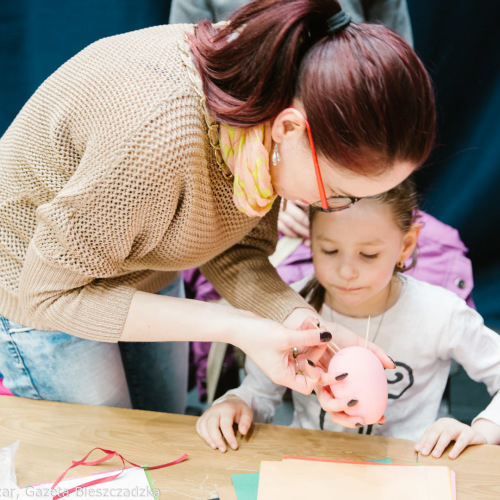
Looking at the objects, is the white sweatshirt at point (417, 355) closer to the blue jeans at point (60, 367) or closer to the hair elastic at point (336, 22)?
the blue jeans at point (60, 367)

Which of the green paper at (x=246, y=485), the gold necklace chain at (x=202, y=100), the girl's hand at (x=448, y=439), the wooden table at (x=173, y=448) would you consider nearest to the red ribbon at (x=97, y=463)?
the wooden table at (x=173, y=448)

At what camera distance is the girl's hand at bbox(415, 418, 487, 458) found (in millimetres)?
1011

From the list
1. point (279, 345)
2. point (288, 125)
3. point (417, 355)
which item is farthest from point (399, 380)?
point (288, 125)

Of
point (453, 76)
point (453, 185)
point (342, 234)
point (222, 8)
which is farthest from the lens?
point (453, 185)

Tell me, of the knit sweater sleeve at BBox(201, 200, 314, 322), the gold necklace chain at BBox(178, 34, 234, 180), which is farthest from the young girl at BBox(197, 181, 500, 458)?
the gold necklace chain at BBox(178, 34, 234, 180)

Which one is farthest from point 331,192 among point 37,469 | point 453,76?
point 453,76

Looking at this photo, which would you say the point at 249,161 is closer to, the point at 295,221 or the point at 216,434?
the point at 216,434

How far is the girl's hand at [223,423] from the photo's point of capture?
3.45 ft

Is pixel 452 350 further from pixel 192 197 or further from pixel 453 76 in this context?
pixel 453 76

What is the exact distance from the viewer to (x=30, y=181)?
986mm

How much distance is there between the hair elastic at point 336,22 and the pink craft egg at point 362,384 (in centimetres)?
49

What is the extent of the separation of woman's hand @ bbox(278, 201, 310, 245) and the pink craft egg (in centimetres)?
74

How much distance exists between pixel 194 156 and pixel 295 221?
778 mm

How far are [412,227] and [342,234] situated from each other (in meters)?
0.18
